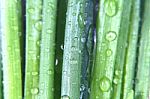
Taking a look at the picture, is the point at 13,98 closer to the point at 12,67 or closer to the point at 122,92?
the point at 12,67

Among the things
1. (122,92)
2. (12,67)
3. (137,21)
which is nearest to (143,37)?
(137,21)

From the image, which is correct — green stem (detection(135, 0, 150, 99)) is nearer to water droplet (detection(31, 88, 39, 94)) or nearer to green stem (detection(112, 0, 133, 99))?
green stem (detection(112, 0, 133, 99))

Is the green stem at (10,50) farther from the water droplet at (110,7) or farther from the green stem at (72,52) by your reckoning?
the water droplet at (110,7)

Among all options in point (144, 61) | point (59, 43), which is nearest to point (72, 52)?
point (59, 43)

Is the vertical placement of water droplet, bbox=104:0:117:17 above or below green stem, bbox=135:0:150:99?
above

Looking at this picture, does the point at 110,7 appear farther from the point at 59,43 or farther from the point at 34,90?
the point at 34,90

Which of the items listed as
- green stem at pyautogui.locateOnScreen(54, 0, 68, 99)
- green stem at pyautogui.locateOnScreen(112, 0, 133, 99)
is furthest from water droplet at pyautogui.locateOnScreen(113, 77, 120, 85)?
green stem at pyautogui.locateOnScreen(54, 0, 68, 99)

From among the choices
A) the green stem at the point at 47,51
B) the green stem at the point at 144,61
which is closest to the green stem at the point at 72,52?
the green stem at the point at 47,51

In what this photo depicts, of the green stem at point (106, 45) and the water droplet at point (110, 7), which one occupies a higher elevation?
the water droplet at point (110, 7)
